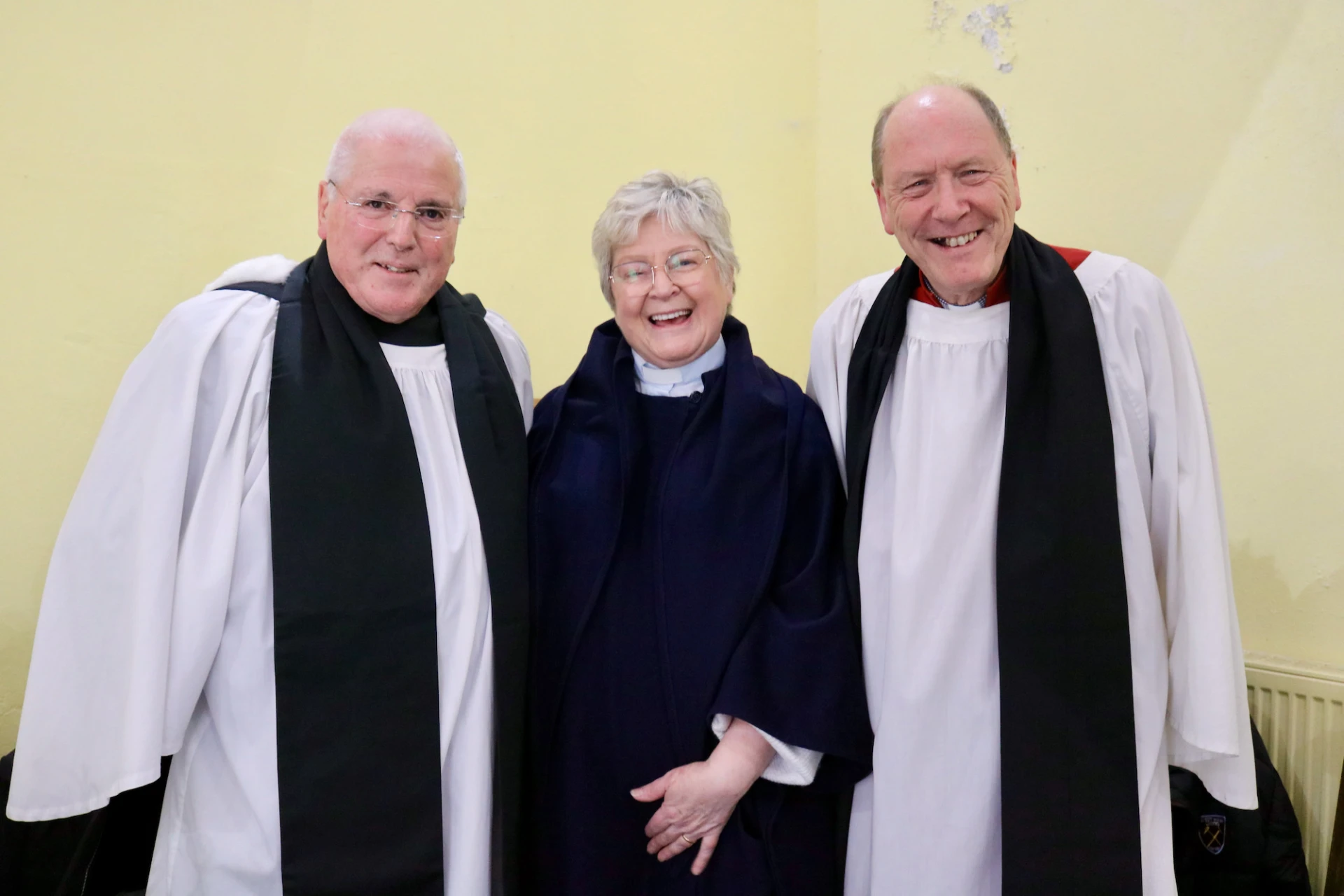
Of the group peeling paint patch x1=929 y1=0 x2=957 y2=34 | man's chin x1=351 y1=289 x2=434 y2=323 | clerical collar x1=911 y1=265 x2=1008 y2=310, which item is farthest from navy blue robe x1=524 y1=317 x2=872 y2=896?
peeling paint patch x1=929 y1=0 x2=957 y2=34

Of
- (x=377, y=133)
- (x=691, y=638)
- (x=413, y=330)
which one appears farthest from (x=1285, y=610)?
(x=377, y=133)

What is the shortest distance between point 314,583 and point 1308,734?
2.78 m

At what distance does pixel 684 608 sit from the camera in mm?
2045

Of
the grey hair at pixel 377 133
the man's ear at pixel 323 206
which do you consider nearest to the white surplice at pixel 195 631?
the man's ear at pixel 323 206

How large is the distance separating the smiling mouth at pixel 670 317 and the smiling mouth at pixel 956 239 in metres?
0.57

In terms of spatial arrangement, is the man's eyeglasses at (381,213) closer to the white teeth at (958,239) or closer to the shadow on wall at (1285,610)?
the white teeth at (958,239)

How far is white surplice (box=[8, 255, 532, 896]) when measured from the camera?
5.48 feet

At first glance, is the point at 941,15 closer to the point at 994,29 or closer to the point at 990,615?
the point at 994,29

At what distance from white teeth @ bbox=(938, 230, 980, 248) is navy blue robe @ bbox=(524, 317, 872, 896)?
1.57ft

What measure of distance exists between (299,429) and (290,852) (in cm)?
80

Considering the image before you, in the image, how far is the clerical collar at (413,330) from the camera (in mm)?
2092

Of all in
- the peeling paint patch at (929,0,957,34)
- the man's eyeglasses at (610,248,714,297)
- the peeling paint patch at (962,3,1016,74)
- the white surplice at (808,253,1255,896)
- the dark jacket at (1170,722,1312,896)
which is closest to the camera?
the white surplice at (808,253,1255,896)

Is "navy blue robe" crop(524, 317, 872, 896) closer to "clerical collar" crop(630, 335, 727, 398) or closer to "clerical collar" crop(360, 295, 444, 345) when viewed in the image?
"clerical collar" crop(630, 335, 727, 398)

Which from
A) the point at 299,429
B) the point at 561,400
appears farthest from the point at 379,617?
the point at 561,400
